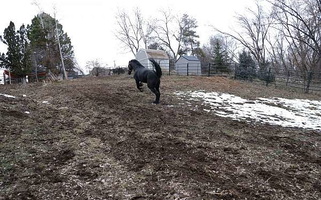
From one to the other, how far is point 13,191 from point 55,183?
1.32 feet

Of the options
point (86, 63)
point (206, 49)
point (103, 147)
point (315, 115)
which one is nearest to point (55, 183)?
point (103, 147)

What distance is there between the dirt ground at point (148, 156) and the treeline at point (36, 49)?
1698cm

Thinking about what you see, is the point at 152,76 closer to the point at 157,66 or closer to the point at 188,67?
the point at 157,66

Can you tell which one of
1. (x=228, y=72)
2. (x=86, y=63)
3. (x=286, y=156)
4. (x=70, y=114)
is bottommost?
(x=286, y=156)

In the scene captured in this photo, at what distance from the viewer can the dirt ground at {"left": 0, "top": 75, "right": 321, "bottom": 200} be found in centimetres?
261

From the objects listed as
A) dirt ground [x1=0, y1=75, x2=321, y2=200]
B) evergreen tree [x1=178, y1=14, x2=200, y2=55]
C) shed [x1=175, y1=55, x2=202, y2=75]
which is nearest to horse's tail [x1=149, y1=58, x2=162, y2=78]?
dirt ground [x1=0, y1=75, x2=321, y2=200]

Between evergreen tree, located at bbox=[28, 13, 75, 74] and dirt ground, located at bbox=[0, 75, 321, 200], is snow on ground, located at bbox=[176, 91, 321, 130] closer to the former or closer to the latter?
dirt ground, located at bbox=[0, 75, 321, 200]

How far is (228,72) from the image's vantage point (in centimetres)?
2047

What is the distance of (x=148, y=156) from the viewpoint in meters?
3.48

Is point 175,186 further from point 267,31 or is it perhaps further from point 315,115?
point 267,31

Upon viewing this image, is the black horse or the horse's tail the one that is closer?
the horse's tail

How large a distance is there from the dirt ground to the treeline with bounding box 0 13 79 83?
1698 centimetres

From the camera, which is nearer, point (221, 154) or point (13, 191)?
point (13, 191)

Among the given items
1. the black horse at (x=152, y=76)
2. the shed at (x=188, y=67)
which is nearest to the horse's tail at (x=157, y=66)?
the black horse at (x=152, y=76)
